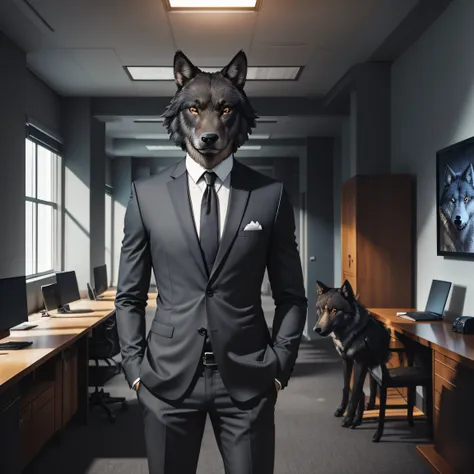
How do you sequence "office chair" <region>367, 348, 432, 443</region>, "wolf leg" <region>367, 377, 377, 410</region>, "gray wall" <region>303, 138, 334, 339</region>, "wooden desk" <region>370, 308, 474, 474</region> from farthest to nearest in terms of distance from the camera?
"gray wall" <region>303, 138, 334, 339</region>, "wolf leg" <region>367, 377, 377, 410</region>, "office chair" <region>367, 348, 432, 443</region>, "wooden desk" <region>370, 308, 474, 474</region>

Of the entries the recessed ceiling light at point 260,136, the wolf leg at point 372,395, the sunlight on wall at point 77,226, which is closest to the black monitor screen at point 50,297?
the sunlight on wall at point 77,226

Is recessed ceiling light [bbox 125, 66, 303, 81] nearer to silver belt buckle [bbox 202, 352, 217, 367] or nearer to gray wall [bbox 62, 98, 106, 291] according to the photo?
gray wall [bbox 62, 98, 106, 291]

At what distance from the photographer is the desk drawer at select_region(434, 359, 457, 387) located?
333cm

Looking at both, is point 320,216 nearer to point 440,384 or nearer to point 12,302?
point 440,384

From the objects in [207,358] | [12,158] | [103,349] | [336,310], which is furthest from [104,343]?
[207,358]

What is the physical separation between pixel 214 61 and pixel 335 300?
2835 millimetres

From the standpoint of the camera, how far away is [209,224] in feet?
5.26

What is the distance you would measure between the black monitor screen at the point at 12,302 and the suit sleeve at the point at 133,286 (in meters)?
2.17

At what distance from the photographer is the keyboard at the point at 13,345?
11.8ft

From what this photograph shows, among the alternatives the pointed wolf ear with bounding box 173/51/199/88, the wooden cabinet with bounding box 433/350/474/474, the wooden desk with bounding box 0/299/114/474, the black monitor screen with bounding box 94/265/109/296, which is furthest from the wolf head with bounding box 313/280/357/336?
the black monitor screen with bounding box 94/265/109/296

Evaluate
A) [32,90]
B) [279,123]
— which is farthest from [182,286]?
[279,123]

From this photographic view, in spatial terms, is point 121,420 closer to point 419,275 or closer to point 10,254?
point 10,254

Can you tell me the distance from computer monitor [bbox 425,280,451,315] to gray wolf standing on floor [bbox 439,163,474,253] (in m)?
0.26

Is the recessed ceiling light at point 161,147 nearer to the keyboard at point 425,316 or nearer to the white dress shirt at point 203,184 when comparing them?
the keyboard at point 425,316
